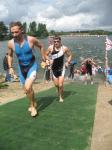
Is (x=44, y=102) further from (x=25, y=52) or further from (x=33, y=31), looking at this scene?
(x=33, y=31)

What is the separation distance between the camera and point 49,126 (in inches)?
337

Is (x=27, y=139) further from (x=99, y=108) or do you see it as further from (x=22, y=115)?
(x=99, y=108)

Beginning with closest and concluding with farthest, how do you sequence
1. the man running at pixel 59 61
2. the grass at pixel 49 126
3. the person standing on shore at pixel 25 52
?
the grass at pixel 49 126 → the person standing on shore at pixel 25 52 → the man running at pixel 59 61

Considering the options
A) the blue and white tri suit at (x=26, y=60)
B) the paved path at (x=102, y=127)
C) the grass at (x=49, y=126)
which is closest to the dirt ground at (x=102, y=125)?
the paved path at (x=102, y=127)

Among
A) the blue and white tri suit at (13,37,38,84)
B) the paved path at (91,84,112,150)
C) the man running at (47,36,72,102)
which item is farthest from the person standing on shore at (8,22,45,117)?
the man running at (47,36,72,102)

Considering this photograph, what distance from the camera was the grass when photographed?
7.43 metres

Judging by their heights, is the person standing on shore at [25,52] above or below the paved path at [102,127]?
above

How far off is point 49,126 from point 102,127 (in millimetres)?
1055

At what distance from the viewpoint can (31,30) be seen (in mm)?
165750

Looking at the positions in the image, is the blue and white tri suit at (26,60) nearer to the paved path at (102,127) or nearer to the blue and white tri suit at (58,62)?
the paved path at (102,127)

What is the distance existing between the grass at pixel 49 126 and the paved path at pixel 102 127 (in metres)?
0.11

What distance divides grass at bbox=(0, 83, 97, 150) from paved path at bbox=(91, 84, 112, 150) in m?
0.11

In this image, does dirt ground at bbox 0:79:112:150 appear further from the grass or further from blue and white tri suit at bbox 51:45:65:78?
blue and white tri suit at bbox 51:45:65:78

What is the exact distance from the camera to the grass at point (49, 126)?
24.4 ft
